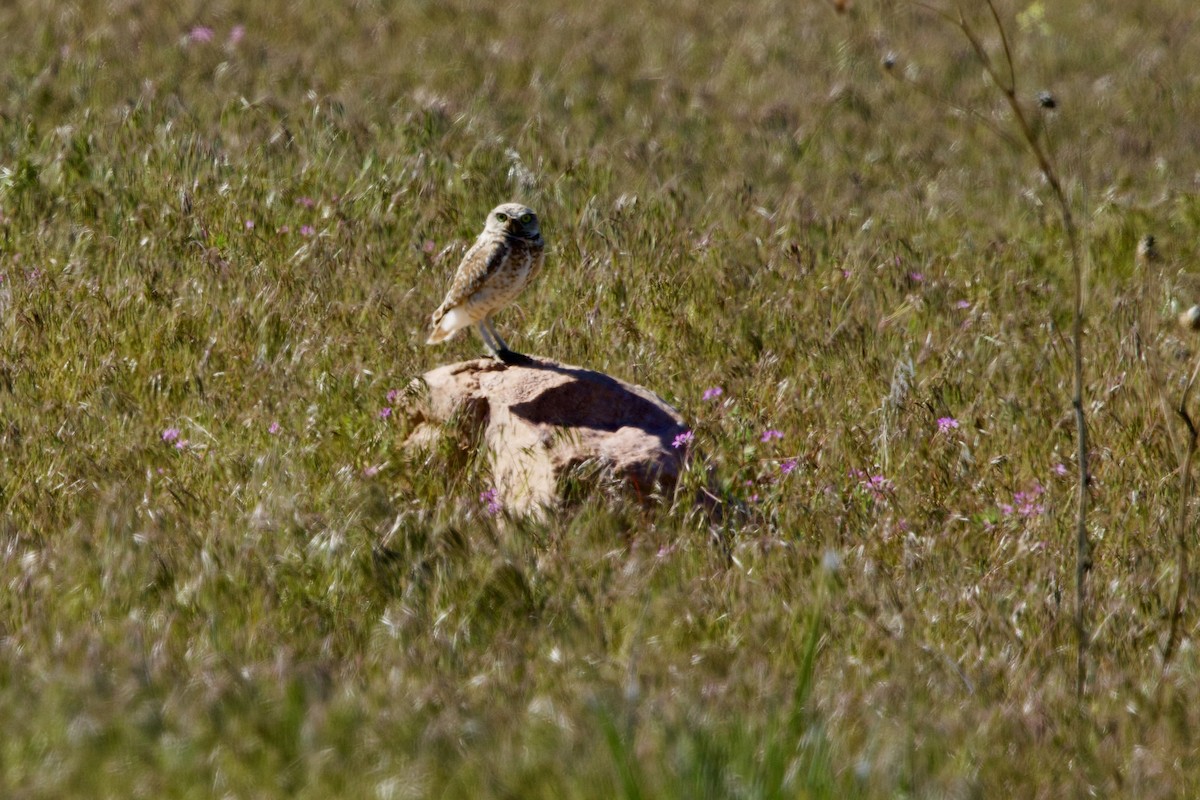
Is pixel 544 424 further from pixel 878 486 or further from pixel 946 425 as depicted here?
pixel 946 425

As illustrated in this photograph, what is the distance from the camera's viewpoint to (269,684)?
146 inches

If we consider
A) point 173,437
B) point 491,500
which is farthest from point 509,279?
point 173,437

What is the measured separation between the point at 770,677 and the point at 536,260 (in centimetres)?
276

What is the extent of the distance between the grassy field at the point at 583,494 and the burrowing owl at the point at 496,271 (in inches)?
19.9

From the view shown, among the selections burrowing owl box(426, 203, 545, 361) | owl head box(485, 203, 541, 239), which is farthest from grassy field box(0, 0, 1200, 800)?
owl head box(485, 203, 541, 239)

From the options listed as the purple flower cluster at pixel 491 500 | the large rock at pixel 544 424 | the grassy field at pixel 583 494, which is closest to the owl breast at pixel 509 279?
the large rock at pixel 544 424

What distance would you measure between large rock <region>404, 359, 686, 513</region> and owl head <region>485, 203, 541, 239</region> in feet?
1.84

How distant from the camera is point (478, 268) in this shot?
6234 millimetres

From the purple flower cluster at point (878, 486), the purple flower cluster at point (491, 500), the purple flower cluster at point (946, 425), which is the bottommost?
the purple flower cluster at point (946, 425)

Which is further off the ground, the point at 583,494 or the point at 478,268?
the point at 478,268

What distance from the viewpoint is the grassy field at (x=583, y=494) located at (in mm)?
3557

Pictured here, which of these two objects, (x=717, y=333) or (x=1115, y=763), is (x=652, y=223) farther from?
(x=1115, y=763)

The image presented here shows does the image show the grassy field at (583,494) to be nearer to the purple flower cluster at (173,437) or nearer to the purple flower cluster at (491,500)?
the purple flower cluster at (173,437)

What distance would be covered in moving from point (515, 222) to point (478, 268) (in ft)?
0.96
